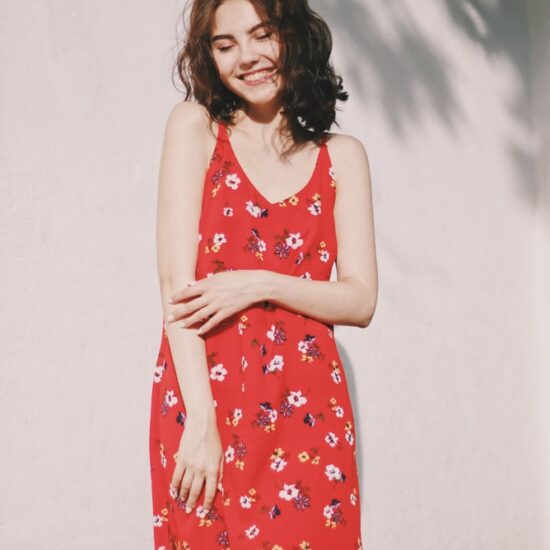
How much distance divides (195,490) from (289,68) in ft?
2.91

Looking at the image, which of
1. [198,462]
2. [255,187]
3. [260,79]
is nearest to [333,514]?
[198,462]

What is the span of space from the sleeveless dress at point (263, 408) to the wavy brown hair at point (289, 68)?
13 centimetres

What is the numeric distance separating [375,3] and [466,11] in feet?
2.09

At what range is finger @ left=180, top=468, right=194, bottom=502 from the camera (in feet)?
5.89

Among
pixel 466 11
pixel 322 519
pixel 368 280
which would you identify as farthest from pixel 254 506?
pixel 466 11

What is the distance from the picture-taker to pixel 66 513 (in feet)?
9.02

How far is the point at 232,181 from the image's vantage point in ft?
6.40

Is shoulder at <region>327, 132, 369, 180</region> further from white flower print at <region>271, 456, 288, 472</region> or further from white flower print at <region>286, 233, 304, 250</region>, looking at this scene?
white flower print at <region>271, 456, 288, 472</region>

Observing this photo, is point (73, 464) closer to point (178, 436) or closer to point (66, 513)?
point (66, 513)

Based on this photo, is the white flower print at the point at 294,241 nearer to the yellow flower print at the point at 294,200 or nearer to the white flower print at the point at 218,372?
the yellow flower print at the point at 294,200

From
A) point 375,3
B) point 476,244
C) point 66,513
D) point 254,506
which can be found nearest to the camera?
point 254,506

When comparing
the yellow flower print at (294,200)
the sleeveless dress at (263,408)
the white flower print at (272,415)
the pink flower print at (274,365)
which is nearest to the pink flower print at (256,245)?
the sleeveless dress at (263,408)

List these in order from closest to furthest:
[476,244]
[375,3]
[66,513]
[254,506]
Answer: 1. [254,506]
2. [66,513]
3. [375,3]
4. [476,244]

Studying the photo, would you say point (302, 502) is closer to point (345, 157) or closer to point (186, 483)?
point (186, 483)
